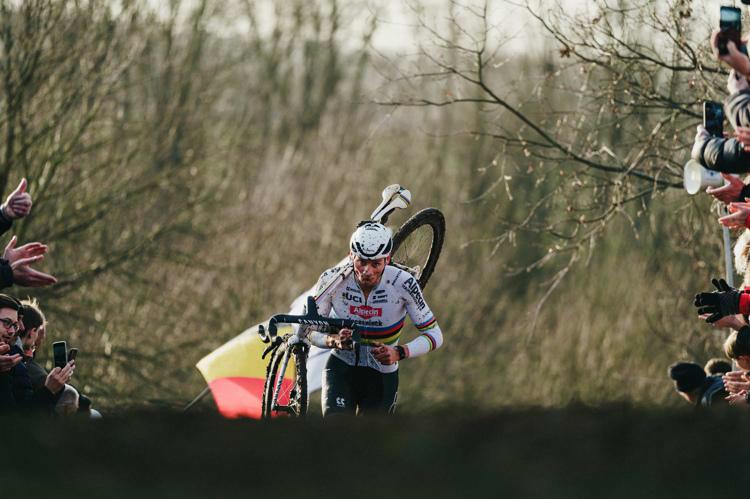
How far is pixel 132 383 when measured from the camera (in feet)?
68.5

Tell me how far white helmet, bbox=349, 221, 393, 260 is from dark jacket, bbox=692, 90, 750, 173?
7.14 feet

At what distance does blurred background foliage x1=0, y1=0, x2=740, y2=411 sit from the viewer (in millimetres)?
12523

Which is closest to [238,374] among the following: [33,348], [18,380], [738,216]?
[33,348]

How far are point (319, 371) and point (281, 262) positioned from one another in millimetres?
15181

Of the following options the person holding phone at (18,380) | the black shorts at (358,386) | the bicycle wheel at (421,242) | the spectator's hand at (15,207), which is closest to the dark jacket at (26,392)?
the person holding phone at (18,380)

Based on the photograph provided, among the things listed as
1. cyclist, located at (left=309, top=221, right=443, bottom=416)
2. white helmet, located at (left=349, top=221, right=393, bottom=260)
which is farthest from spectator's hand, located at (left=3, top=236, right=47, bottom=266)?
white helmet, located at (left=349, top=221, right=393, bottom=260)

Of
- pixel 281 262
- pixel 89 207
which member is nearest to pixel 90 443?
pixel 89 207

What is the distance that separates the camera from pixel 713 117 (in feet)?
26.2

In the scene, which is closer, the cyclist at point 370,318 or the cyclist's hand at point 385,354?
the cyclist's hand at point 385,354

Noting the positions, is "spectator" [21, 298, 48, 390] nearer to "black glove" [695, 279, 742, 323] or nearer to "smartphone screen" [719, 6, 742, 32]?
"black glove" [695, 279, 742, 323]

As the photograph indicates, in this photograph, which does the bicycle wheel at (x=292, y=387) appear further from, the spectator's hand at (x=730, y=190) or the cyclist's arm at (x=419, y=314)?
the spectator's hand at (x=730, y=190)

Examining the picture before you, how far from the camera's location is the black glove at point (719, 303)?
805 cm

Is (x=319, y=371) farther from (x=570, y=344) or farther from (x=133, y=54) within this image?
(x=570, y=344)

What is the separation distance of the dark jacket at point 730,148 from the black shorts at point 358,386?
113 inches
